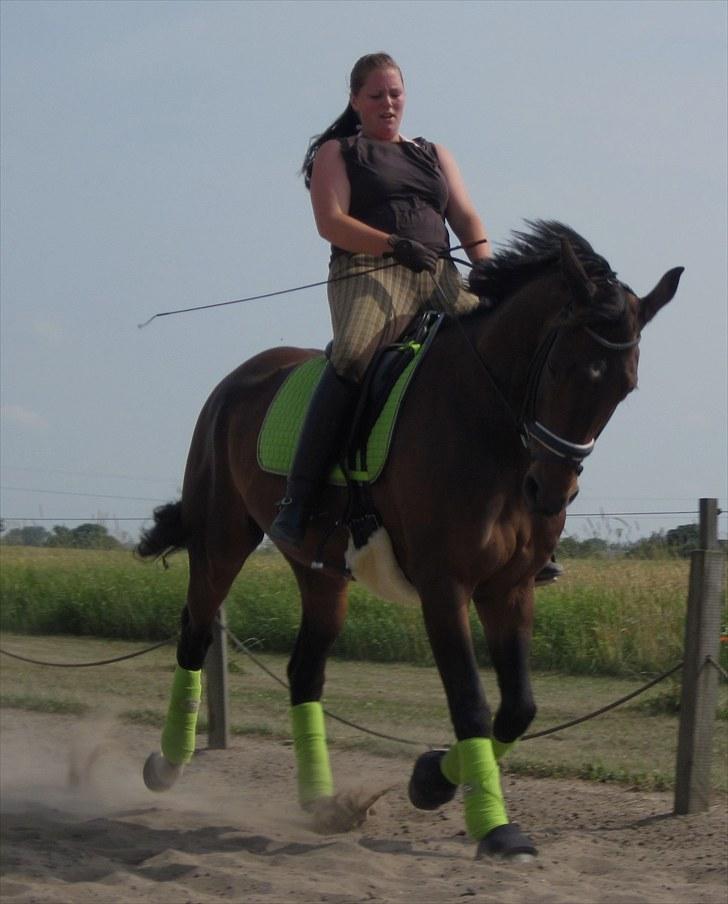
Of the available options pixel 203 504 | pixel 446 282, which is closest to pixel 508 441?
pixel 446 282

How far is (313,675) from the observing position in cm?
707

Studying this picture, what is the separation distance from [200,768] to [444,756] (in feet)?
8.84

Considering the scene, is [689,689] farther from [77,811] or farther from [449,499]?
[77,811]

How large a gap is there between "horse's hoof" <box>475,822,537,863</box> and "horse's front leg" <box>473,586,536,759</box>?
29.5 inches

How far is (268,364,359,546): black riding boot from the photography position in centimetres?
612

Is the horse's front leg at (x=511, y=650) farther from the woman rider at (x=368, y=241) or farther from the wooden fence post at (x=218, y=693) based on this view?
the wooden fence post at (x=218, y=693)

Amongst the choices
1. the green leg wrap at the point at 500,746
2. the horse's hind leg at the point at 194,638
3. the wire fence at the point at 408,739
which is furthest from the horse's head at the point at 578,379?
the horse's hind leg at the point at 194,638

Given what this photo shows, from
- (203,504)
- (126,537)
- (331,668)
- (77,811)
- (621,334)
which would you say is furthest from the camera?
(126,537)

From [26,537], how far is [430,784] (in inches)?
851

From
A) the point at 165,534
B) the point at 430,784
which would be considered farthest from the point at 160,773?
the point at 430,784

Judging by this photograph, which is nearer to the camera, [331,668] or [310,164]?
[310,164]

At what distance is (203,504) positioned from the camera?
7.85 meters

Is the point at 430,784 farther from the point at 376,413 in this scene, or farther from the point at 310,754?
the point at 376,413

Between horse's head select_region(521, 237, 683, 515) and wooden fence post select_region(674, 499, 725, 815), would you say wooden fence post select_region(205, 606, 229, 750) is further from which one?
horse's head select_region(521, 237, 683, 515)
